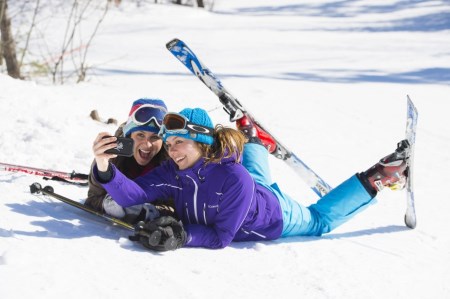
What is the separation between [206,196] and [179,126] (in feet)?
1.47

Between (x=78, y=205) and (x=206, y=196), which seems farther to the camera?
(x=78, y=205)

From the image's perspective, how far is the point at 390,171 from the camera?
13.7 ft

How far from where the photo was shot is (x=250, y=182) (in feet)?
11.3

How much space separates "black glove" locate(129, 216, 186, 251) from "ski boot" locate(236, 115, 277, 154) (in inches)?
69.5

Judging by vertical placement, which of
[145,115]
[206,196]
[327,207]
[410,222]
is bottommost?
[410,222]

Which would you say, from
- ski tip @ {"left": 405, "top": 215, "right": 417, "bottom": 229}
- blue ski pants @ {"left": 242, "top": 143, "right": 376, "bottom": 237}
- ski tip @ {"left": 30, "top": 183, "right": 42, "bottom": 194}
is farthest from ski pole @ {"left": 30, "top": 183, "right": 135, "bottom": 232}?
ski tip @ {"left": 405, "top": 215, "right": 417, "bottom": 229}

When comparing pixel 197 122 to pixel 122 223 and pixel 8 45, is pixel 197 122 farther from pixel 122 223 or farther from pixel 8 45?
pixel 8 45

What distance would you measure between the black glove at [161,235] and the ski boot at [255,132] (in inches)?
69.5

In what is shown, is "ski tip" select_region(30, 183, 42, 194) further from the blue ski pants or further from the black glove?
the blue ski pants

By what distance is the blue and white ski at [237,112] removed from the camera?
5.07m

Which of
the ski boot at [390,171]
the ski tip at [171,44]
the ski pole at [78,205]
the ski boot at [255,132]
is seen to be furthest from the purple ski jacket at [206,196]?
the ski tip at [171,44]

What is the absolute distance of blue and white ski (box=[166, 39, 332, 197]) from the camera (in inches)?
199

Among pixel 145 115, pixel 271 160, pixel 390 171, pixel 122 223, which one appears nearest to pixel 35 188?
pixel 122 223

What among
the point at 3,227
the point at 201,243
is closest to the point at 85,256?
the point at 3,227
